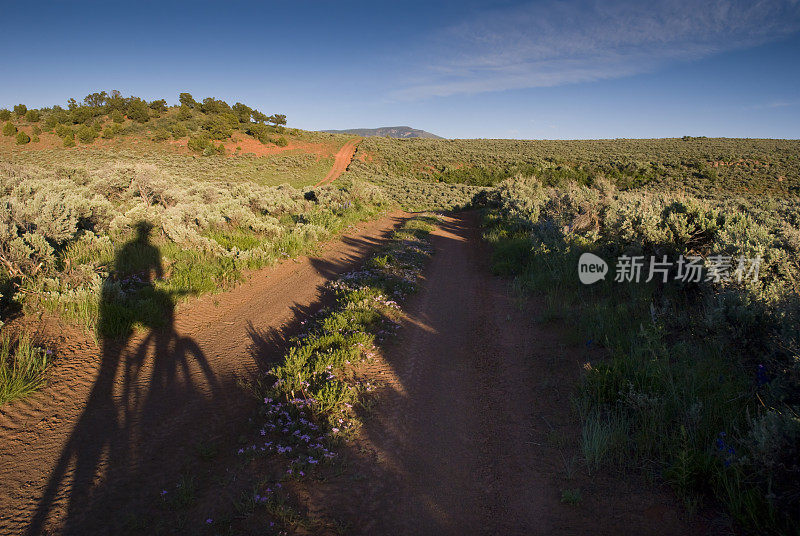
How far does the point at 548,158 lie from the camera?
161 feet

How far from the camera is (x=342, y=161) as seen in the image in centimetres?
4844

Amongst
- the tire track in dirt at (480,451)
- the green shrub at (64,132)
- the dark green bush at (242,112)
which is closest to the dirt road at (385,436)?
the tire track in dirt at (480,451)

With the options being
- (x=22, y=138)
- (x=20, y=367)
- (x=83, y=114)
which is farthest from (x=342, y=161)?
(x=20, y=367)

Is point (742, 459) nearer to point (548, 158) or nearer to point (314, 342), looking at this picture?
point (314, 342)

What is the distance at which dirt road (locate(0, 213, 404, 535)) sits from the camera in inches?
120

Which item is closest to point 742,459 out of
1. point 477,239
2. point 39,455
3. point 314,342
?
point 314,342

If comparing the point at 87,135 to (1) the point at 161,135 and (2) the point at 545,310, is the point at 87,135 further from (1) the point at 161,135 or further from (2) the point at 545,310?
(2) the point at 545,310

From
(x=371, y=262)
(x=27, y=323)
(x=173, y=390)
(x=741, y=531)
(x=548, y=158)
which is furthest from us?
(x=548, y=158)

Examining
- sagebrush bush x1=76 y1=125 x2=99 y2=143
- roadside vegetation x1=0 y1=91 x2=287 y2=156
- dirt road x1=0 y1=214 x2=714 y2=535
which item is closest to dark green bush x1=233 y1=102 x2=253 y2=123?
roadside vegetation x1=0 y1=91 x2=287 y2=156

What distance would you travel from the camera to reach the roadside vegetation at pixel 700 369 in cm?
273

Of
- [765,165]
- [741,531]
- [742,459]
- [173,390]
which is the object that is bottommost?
[173,390]

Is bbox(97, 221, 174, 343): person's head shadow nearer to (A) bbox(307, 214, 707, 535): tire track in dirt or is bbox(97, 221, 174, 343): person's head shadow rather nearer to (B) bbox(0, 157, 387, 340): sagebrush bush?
(B) bbox(0, 157, 387, 340): sagebrush bush

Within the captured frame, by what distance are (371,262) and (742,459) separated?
8.41 meters

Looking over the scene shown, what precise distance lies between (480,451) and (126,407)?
13.3 feet
